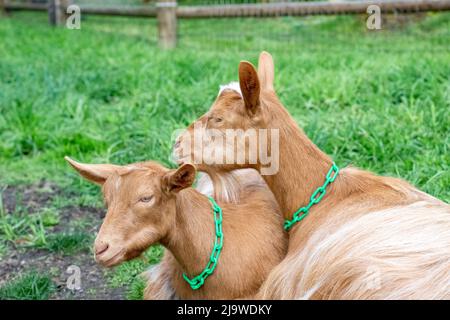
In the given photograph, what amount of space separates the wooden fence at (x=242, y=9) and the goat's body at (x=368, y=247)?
4.72 meters

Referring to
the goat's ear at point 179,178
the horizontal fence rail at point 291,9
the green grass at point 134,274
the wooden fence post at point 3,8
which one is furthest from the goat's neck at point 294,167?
the wooden fence post at point 3,8

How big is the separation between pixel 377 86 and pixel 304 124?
4.01ft

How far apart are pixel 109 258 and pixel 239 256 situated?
75cm

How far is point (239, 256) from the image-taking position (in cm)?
398

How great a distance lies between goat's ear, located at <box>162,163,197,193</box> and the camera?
366cm

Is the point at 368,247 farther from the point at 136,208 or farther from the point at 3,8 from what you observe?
the point at 3,8

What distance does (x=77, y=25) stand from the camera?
6.01 m

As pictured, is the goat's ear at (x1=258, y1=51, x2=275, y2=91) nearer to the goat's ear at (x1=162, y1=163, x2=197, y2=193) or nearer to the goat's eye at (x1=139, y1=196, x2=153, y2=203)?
the goat's ear at (x1=162, y1=163, x2=197, y2=193)

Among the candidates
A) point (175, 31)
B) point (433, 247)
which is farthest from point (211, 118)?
point (175, 31)

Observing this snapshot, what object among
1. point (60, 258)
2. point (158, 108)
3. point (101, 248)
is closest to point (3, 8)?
point (158, 108)

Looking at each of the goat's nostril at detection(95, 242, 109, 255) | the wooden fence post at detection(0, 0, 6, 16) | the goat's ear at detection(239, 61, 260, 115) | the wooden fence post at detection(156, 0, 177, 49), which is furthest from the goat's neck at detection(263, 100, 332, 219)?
the wooden fence post at detection(0, 0, 6, 16)

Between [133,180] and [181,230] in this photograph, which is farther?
[181,230]

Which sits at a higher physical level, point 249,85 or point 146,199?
point 249,85
